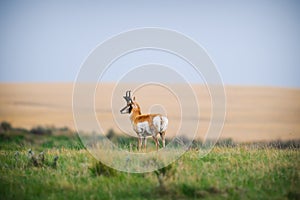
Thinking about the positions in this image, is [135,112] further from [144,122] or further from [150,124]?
[150,124]

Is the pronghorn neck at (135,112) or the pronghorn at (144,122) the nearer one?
the pronghorn at (144,122)

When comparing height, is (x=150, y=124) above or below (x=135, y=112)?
below

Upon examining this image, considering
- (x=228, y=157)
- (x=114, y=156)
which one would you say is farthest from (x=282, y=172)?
(x=114, y=156)

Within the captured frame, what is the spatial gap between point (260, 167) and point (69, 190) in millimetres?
5051

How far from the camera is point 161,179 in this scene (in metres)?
12.7

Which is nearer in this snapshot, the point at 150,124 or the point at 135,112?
the point at 150,124

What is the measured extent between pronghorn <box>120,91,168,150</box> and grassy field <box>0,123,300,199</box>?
1.03m

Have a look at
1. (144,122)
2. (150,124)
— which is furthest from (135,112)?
(150,124)

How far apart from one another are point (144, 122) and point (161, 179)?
297 cm

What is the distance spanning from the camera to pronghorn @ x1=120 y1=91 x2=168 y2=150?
15.3 meters

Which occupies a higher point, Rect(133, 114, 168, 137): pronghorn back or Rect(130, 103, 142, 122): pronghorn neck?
Rect(130, 103, 142, 122): pronghorn neck

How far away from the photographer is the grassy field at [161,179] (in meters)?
12.5

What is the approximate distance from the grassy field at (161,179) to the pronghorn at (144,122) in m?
1.03

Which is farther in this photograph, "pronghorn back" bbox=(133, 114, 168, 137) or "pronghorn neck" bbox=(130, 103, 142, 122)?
"pronghorn neck" bbox=(130, 103, 142, 122)
